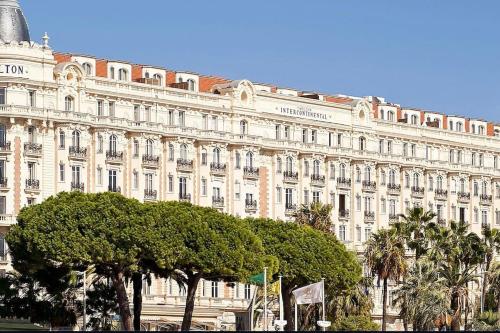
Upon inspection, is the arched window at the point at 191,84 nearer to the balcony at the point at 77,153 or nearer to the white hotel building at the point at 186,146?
the white hotel building at the point at 186,146

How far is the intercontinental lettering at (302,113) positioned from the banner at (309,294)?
46859mm

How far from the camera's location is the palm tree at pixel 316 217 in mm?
167375

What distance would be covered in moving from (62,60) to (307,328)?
35.5m

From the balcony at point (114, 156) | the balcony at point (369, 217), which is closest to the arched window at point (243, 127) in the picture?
the balcony at point (114, 156)

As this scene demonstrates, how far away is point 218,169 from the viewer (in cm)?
17900

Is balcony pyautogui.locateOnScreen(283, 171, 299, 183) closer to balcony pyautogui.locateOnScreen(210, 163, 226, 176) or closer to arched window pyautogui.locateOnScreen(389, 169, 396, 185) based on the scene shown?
balcony pyautogui.locateOnScreen(210, 163, 226, 176)

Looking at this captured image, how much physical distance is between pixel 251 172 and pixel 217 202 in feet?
19.2

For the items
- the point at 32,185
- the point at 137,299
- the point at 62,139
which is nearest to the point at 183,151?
the point at 62,139

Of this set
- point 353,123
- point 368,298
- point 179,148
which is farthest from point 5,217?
point 353,123

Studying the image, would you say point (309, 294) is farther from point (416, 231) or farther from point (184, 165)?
point (184, 165)

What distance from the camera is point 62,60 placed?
558ft

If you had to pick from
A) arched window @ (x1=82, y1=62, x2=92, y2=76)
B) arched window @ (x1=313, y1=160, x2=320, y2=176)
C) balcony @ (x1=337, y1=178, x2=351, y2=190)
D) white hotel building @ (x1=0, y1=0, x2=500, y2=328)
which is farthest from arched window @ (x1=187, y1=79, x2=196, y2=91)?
balcony @ (x1=337, y1=178, x2=351, y2=190)

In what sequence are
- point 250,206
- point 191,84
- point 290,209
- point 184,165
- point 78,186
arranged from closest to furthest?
point 78,186, point 184,165, point 191,84, point 250,206, point 290,209

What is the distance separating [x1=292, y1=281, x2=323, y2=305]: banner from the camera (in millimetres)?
139875
